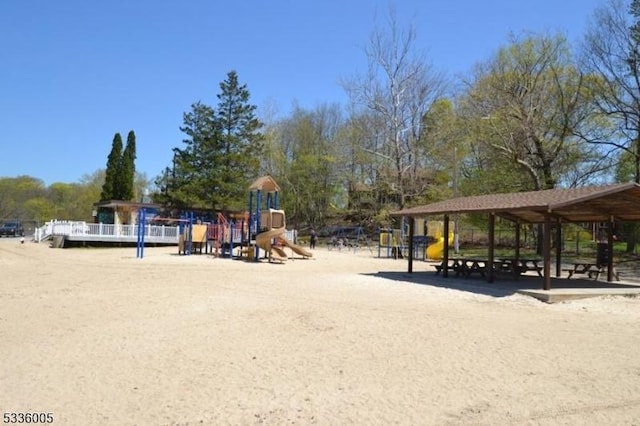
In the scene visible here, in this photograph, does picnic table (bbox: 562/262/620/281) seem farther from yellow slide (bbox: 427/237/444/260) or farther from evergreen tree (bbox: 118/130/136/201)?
evergreen tree (bbox: 118/130/136/201)

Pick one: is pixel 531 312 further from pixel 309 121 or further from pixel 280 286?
pixel 309 121

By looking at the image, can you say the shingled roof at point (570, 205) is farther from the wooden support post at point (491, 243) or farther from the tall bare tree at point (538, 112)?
the tall bare tree at point (538, 112)

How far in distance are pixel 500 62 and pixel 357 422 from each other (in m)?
30.1

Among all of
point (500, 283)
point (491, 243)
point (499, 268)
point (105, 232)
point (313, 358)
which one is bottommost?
point (313, 358)

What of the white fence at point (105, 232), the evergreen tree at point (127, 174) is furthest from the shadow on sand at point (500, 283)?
the evergreen tree at point (127, 174)

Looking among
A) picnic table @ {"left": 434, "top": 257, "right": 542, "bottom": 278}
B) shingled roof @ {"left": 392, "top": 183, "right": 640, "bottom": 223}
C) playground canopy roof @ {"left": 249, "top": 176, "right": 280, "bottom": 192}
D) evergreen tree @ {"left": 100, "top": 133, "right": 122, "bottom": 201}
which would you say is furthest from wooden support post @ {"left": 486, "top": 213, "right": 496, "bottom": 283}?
evergreen tree @ {"left": 100, "top": 133, "right": 122, "bottom": 201}

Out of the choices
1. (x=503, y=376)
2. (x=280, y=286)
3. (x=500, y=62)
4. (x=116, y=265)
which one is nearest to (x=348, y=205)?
(x=500, y=62)

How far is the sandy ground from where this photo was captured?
5270mm

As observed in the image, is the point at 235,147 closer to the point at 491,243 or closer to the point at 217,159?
the point at 217,159

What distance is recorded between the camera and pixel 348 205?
55812mm

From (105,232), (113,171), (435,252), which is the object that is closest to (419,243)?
(435,252)

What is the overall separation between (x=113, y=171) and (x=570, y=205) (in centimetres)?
4682

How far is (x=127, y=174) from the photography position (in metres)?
52.5

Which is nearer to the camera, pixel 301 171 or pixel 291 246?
pixel 291 246
